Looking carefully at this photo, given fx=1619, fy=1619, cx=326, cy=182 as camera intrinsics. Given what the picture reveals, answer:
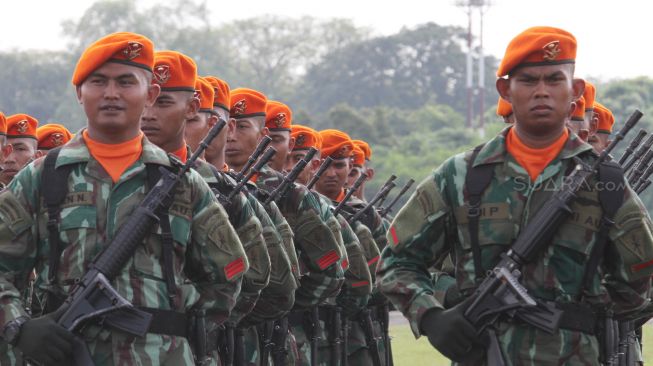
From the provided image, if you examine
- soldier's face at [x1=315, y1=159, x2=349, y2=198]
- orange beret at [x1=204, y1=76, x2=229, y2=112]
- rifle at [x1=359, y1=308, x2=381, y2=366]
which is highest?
orange beret at [x1=204, y1=76, x2=229, y2=112]

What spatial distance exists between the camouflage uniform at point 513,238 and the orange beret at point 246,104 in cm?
390

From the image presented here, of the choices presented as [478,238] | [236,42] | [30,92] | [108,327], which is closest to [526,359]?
[478,238]

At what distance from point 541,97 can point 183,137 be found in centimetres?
222

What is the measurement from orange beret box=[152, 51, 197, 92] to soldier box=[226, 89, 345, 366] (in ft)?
5.76

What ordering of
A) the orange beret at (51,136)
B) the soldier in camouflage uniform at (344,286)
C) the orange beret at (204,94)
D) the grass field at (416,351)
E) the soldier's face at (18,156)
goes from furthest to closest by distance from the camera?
the grass field at (416,351), the orange beret at (51,136), the soldier in camouflage uniform at (344,286), the soldier's face at (18,156), the orange beret at (204,94)

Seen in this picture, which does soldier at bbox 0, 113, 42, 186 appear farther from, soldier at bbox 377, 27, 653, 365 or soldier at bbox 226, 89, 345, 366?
soldier at bbox 377, 27, 653, 365

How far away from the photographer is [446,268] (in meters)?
7.29

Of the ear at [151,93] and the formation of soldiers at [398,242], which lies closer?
the formation of soldiers at [398,242]

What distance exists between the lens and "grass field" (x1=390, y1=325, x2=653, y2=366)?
17.7 meters

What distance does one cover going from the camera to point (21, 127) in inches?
490

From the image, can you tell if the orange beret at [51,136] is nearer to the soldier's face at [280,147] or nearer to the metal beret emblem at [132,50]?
the soldier's face at [280,147]

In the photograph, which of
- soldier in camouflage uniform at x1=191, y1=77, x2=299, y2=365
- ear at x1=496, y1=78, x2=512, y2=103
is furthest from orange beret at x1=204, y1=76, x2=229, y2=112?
ear at x1=496, y1=78, x2=512, y2=103

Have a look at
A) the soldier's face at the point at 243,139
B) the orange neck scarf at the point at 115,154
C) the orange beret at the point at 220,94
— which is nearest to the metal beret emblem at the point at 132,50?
the orange neck scarf at the point at 115,154

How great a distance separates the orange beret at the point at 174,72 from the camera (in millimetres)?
8102
